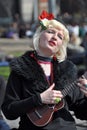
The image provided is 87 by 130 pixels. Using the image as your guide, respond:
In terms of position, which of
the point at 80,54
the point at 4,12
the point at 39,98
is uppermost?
the point at 39,98

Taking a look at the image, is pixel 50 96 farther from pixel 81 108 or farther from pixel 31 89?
pixel 81 108

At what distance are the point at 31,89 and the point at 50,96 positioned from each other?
0.19m

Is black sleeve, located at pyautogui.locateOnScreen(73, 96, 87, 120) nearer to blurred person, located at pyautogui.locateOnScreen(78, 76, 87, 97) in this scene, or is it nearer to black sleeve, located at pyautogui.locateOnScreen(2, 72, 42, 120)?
blurred person, located at pyautogui.locateOnScreen(78, 76, 87, 97)

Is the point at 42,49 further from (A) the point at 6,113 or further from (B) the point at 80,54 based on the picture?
(B) the point at 80,54

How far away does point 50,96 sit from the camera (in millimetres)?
3127

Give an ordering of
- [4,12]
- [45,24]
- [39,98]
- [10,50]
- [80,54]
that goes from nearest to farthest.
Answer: [39,98]
[45,24]
[80,54]
[10,50]
[4,12]

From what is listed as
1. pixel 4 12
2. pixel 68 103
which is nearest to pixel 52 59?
pixel 68 103

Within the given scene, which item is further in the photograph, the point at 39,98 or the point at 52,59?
the point at 52,59

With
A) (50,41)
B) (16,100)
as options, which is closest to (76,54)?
(50,41)

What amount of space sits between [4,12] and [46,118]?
34.5 metres

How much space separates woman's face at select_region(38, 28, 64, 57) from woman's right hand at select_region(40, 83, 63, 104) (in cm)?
29

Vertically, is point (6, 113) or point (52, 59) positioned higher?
point (52, 59)

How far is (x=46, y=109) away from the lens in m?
3.22

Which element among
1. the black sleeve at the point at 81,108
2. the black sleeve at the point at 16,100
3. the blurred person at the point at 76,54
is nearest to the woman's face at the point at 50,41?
the black sleeve at the point at 16,100
